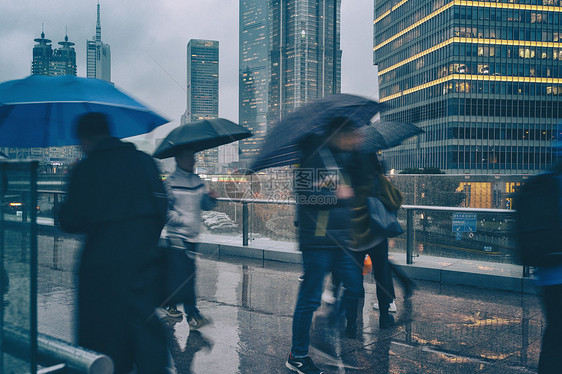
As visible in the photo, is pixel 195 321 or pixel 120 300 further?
pixel 195 321

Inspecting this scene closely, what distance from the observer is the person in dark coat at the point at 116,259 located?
2.36 meters

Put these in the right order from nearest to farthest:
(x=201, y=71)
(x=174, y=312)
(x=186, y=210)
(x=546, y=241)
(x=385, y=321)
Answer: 1. (x=546, y=241)
2. (x=186, y=210)
3. (x=385, y=321)
4. (x=174, y=312)
5. (x=201, y=71)

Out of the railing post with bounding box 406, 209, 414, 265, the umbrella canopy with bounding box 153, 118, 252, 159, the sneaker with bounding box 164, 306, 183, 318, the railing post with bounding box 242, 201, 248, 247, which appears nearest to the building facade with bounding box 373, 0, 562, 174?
the railing post with bounding box 242, 201, 248, 247

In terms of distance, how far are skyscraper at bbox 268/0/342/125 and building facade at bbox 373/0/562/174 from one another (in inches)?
3158

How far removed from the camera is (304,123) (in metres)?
3.60

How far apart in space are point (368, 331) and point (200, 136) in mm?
2624

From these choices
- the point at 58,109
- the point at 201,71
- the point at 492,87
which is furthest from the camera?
the point at 492,87

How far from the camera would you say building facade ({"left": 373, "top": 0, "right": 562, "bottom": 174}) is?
84.7m

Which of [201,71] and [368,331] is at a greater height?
[201,71]

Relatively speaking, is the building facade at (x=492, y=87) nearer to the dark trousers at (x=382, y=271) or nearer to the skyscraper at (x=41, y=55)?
the skyscraper at (x=41, y=55)

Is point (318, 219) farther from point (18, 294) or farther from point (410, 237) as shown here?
point (410, 237)

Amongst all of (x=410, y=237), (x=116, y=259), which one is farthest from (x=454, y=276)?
(x=116, y=259)

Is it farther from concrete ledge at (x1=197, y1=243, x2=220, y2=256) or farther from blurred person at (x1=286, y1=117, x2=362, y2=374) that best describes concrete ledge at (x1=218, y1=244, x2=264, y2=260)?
blurred person at (x1=286, y1=117, x2=362, y2=374)

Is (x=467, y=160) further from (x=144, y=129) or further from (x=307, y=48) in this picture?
(x=307, y=48)
